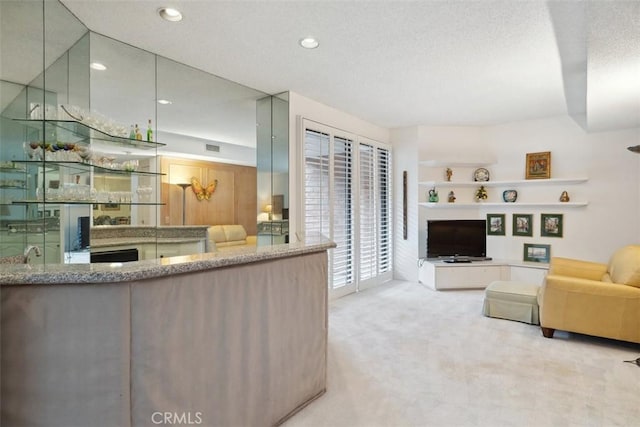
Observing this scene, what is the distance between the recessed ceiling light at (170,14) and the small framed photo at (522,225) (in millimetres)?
5293

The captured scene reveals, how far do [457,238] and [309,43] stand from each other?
150 inches

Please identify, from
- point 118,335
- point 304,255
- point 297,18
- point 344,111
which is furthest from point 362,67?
point 118,335

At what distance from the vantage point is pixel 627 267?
3.29m

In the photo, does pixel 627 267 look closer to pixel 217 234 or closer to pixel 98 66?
pixel 217 234

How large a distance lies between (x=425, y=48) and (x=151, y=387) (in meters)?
3.02

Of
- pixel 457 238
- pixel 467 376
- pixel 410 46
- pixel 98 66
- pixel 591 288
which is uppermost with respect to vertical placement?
pixel 410 46

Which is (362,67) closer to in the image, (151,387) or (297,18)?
(297,18)

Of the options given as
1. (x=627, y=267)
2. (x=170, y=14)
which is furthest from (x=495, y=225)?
(x=170, y=14)

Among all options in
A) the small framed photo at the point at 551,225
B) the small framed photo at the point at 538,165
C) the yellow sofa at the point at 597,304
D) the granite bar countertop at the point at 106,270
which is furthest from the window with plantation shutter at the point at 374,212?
the granite bar countertop at the point at 106,270

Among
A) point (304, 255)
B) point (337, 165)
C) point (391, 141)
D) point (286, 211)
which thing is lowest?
point (304, 255)

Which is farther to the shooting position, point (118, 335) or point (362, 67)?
point (362, 67)

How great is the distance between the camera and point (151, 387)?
1408 mm

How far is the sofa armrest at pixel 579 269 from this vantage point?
13.1 ft

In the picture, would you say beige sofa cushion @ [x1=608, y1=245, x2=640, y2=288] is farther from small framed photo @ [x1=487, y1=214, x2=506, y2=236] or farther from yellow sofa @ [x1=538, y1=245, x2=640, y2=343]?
small framed photo @ [x1=487, y1=214, x2=506, y2=236]
